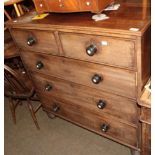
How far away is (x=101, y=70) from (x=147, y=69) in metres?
0.26

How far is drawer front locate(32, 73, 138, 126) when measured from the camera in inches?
52.6

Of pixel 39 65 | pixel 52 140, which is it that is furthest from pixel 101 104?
pixel 52 140

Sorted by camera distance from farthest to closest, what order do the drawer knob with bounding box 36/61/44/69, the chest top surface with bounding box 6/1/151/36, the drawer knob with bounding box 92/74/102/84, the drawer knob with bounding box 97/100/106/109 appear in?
the drawer knob with bounding box 36/61/44/69 < the drawer knob with bounding box 97/100/106/109 < the drawer knob with bounding box 92/74/102/84 < the chest top surface with bounding box 6/1/151/36

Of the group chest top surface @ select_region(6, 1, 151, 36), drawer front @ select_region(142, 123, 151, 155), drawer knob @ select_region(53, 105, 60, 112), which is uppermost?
chest top surface @ select_region(6, 1, 151, 36)

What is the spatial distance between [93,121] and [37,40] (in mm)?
721

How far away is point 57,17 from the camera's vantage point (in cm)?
138

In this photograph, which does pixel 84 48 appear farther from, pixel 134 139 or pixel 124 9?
pixel 134 139

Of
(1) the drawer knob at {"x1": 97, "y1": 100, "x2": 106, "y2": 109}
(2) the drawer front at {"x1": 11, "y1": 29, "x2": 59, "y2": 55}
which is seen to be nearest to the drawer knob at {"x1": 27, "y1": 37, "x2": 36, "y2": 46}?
(2) the drawer front at {"x1": 11, "y1": 29, "x2": 59, "y2": 55}

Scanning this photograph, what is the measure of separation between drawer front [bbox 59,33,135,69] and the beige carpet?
0.87 meters

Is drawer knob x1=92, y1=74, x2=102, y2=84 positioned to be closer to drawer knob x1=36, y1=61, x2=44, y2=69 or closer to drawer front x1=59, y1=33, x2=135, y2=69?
drawer front x1=59, y1=33, x2=135, y2=69

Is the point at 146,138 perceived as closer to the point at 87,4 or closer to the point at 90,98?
the point at 90,98

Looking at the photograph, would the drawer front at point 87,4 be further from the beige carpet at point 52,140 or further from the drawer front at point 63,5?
the beige carpet at point 52,140
